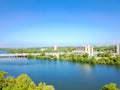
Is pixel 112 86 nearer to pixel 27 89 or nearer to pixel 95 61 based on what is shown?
pixel 27 89

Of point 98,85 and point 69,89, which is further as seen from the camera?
point 98,85

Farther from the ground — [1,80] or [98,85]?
[1,80]

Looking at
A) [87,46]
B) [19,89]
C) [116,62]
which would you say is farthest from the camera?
[87,46]

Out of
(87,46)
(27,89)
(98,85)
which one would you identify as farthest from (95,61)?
(27,89)

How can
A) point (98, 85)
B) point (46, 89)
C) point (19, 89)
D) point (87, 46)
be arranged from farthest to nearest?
point (87, 46) → point (98, 85) → point (46, 89) → point (19, 89)

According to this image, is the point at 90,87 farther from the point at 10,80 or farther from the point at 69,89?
the point at 10,80

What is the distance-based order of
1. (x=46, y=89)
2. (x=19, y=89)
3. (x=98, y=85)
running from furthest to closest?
(x=98, y=85)
(x=46, y=89)
(x=19, y=89)

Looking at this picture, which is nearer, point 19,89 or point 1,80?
point 19,89

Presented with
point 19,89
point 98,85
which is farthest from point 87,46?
point 19,89

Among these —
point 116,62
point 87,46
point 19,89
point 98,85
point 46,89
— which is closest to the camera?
point 19,89
